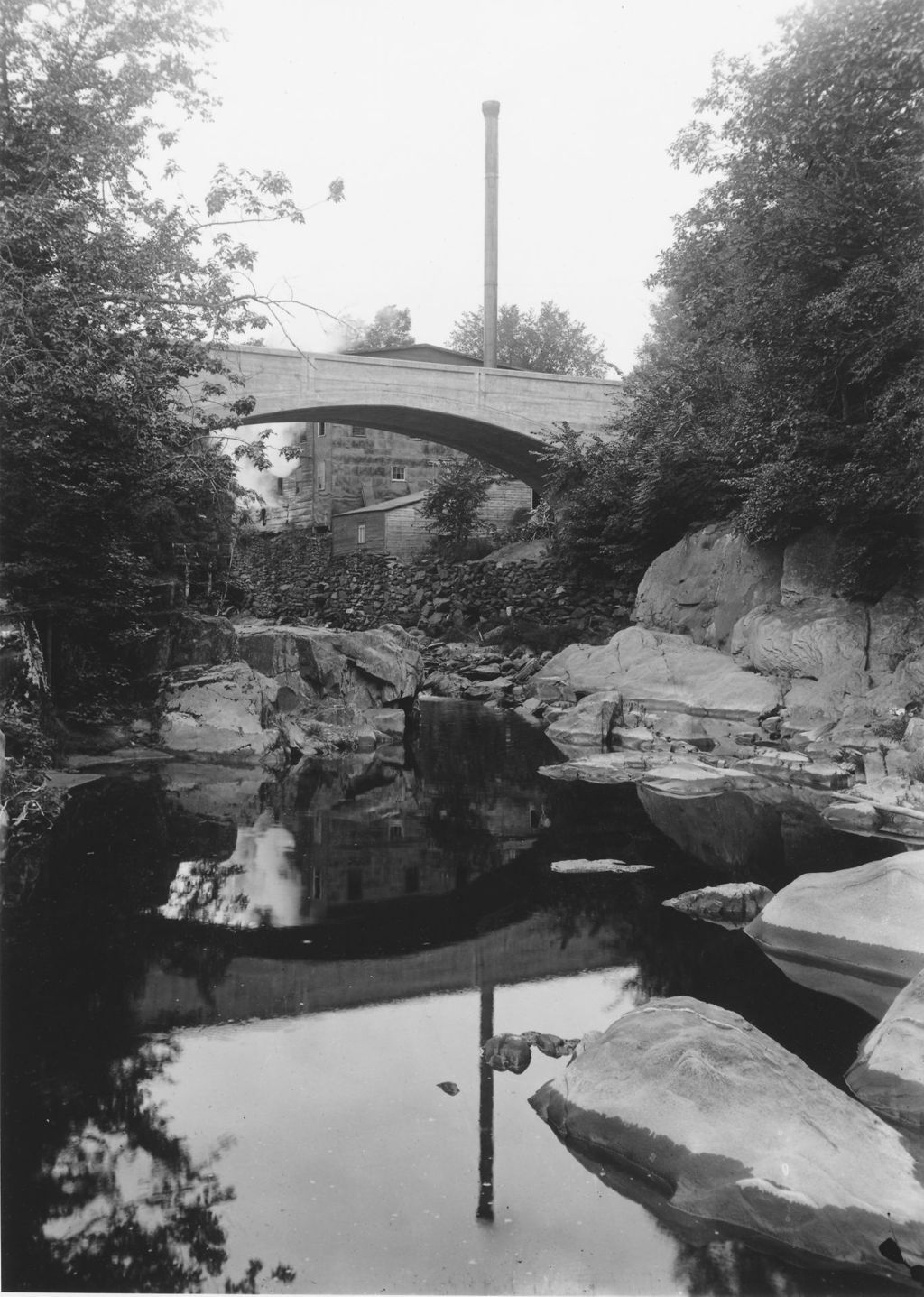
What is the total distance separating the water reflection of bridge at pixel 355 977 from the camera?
5.89m

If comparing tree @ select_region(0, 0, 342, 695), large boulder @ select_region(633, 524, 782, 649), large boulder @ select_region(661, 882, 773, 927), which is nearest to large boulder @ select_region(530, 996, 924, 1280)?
large boulder @ select_region(661, 882, 773, 927)

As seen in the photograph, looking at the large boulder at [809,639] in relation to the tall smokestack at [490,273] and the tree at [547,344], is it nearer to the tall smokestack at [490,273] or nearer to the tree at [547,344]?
the tall smokestack at [490,273]

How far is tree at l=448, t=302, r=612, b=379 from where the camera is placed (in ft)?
168

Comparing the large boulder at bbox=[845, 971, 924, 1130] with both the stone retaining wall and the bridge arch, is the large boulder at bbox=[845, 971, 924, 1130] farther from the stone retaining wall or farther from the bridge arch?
the bridge arch

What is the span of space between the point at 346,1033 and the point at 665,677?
54.6 feet

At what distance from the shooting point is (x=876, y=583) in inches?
731

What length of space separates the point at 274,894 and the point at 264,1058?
9.99ft

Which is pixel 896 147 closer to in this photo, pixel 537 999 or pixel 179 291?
pixel 179 291

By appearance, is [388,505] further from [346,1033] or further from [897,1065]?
[897,1065]

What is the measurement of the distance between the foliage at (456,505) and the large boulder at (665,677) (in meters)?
13.7

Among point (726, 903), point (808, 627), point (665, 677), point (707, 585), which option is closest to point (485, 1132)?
point (726, 903)

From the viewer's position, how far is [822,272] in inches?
674

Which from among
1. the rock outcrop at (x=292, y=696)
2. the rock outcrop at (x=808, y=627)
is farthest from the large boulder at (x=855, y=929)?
the rock outcrop at (x=292, y=696)

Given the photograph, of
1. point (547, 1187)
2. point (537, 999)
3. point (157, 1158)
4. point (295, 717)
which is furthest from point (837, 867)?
point (295, 717)
